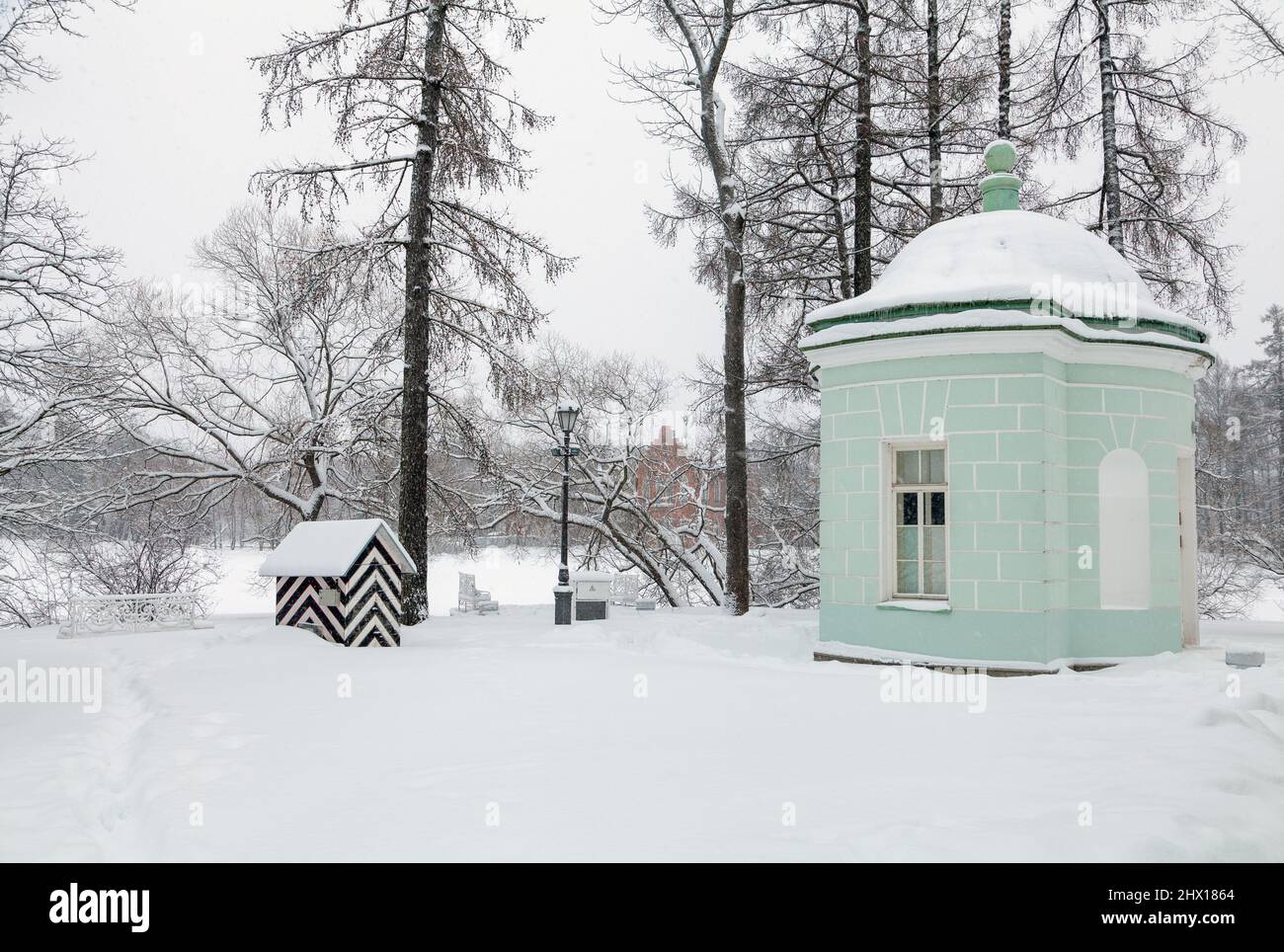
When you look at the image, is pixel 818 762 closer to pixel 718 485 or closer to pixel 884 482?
pixel 884 482

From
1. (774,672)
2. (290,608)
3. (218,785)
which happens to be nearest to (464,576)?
(290,608)

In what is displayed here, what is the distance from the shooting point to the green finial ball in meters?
13.1

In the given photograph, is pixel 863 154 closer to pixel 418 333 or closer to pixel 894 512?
pixel 418 333

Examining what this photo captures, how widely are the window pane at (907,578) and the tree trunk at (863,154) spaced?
8030mm

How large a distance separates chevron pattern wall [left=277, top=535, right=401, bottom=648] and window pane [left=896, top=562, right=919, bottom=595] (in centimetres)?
653

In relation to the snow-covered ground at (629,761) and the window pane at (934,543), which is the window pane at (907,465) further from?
the snow-covered ground at (629,761)

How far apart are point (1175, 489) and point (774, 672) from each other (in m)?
5.58

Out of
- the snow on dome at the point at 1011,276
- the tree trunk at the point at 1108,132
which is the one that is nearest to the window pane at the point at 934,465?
the snow on dome at the point at 1011,276

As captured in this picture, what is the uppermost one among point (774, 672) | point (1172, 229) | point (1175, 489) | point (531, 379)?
point (1172, 229)

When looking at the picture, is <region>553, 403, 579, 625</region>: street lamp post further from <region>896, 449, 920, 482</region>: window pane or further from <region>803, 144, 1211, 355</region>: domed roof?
<region>896, 449, 920, 482</region>: window pane

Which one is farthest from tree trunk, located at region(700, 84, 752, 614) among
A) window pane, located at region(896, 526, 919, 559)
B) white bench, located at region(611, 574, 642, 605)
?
window pane, located at region(896, 526, 919, 559)

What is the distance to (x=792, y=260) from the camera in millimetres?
20453

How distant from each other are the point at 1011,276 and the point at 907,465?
2524 millimetres

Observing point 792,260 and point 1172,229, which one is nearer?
point 1172,229
